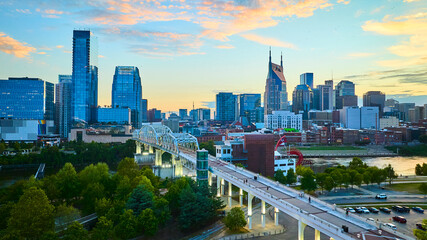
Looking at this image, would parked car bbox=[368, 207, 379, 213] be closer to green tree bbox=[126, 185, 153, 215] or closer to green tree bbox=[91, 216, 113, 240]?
green tree bbox=[126, 185, 153, 215]

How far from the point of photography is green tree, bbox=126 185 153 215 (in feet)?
132

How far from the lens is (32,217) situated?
34031mm

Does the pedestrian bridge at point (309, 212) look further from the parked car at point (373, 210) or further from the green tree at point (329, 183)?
the green tree at point (329, 183)

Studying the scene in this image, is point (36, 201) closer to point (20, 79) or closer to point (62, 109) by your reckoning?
point (20, 79)

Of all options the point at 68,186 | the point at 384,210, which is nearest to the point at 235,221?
the point at 384,210

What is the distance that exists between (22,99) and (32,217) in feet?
491

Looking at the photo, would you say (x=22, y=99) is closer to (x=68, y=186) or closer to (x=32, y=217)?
(x=68, y=186)

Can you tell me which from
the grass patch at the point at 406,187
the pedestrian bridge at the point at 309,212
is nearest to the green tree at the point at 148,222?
the pedestrian bridge at the point at 309,212

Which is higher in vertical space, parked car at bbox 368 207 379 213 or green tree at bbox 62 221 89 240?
green tree at bbox 62 221 89 240

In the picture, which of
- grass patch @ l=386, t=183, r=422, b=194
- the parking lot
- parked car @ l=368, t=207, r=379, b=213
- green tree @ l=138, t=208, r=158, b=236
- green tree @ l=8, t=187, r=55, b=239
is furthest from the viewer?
grass patch @ l=386, t=183, r=422, b=194

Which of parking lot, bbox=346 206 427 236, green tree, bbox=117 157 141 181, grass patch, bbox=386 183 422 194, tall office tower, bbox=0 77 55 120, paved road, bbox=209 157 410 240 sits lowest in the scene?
grass patch, bbox=386 183 422 194


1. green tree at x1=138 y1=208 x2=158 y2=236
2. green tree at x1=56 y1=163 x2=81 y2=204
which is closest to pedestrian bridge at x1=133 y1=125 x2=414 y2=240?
green tree at x1=138 y1=208 x2=158 y2=236

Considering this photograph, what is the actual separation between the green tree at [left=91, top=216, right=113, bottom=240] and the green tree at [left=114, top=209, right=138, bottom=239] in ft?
3.08

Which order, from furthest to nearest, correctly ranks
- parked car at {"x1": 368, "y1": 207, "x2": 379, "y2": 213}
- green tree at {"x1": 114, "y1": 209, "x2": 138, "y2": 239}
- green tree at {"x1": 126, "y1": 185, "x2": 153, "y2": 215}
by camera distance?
parked car at {"x1": 368, "y1": 207, "x2": 379, "y2": 213} < green tree at {"x1": 126, "y1": 185, "x2": 153, "y2": 215} < green tree at {"x1": 114, "y1": 209, "x2": 138, "y2": 239}
